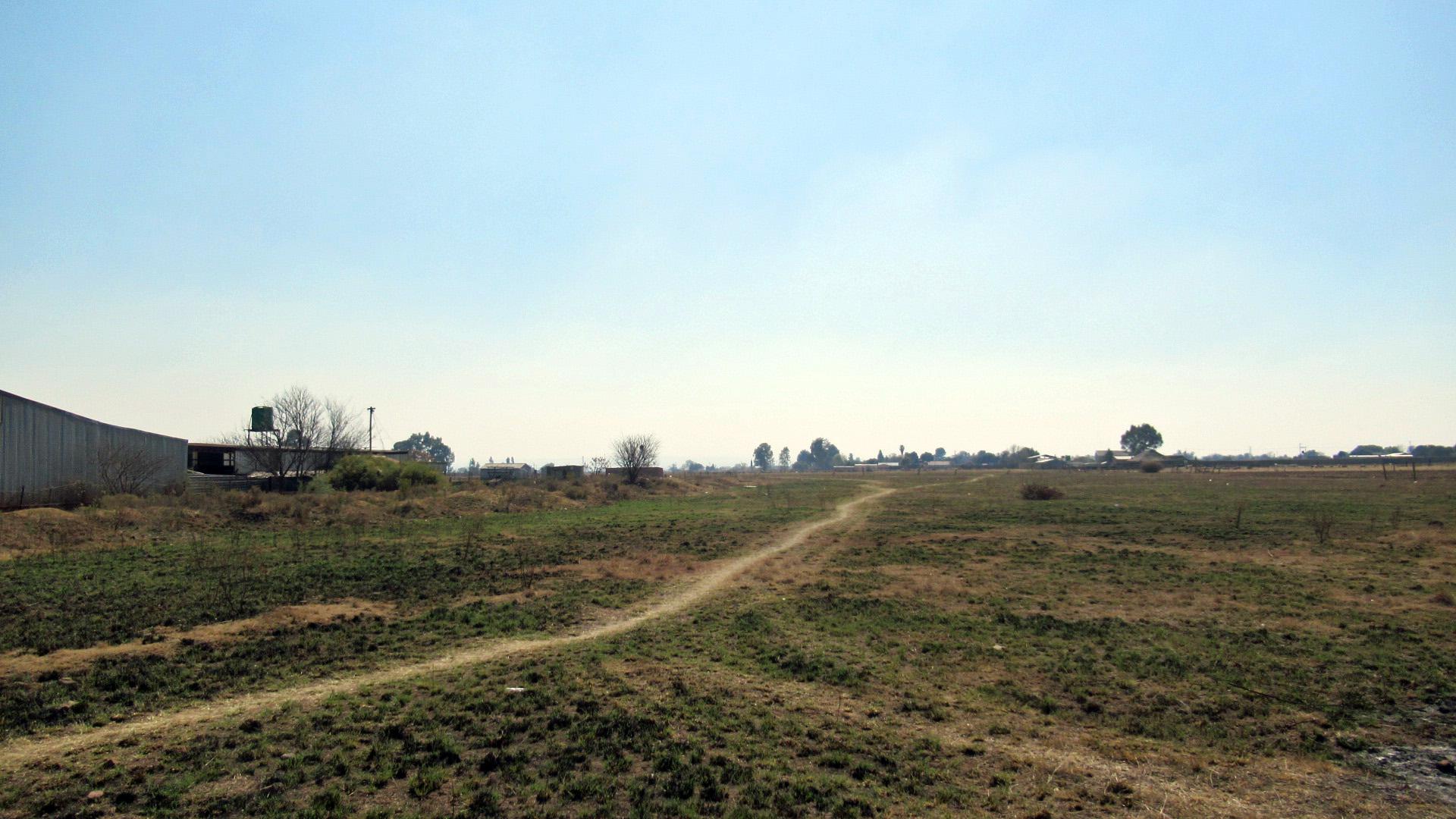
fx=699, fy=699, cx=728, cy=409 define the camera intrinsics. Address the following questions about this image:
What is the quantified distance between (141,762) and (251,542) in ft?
66.3

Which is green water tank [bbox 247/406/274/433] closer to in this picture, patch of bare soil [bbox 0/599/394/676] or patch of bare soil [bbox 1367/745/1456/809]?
patch of bare soil [bbox 0/599/394/676]

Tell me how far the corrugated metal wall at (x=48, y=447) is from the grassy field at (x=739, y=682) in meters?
9.63

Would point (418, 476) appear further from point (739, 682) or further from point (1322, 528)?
point (1322, 528)

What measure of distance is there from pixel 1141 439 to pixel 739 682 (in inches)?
8321

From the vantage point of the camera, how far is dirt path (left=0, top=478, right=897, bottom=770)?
26.6 ft

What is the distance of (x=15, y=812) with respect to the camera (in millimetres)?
6594

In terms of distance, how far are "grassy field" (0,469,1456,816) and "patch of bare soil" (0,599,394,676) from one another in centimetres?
8

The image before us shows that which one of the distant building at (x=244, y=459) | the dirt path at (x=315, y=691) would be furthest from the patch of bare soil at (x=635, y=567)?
the distant building at (x=244, y=459)

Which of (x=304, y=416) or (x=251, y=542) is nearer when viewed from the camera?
(x=251, y=542)

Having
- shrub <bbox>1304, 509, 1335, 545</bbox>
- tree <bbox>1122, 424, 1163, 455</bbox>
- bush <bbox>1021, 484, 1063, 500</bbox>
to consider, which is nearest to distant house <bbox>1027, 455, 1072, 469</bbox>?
tree <bbox>1122, 424, 1163, 455</bbox>

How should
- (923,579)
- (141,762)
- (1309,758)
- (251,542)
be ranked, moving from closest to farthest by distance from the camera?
1. (141,762)
2. (1309,758)
3. (923,579)
4. (251,542)

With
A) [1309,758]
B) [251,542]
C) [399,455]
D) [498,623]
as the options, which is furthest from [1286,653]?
[399,455]

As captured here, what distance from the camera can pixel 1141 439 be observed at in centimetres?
19012

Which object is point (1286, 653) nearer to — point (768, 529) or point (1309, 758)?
point (1309, 758)
